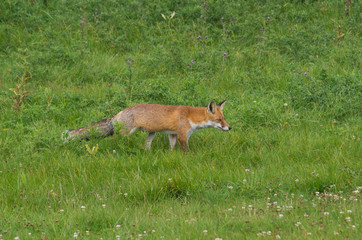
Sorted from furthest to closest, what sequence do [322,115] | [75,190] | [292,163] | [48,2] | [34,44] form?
[48,2] < [34,44] < [322,115] < [292,163] < [75,190]

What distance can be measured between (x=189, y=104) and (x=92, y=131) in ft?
8.79

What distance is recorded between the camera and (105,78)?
38.5 feet

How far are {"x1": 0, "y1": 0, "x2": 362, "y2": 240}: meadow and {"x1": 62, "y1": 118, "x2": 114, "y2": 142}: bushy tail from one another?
146 mm

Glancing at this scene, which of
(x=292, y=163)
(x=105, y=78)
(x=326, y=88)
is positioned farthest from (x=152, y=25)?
(x=292, y=163)

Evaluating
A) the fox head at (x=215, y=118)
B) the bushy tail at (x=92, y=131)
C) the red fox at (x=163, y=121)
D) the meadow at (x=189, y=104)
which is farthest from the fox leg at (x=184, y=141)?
the bushy tail at (x=92, y=131)

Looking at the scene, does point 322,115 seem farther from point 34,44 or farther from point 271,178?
point 34,44

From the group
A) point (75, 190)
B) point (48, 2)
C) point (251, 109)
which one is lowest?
point (75, 190)

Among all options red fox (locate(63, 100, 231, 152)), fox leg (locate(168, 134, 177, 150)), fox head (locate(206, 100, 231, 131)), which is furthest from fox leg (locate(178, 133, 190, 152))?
fox head (locate(206, 100, 231, 131))

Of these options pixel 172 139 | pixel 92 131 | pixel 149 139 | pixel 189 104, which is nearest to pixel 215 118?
pixel 172 139

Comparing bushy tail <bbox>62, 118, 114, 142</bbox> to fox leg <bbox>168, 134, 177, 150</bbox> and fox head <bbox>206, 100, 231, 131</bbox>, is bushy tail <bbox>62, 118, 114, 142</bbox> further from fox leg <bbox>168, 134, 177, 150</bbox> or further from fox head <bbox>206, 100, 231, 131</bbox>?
fox head <bbox>206, 100, 231, 131</bbox>

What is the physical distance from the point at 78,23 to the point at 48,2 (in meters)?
2.15

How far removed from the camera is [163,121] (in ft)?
27.5

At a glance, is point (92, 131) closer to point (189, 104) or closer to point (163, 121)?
point (163, 121)

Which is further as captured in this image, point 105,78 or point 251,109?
point 105,78
